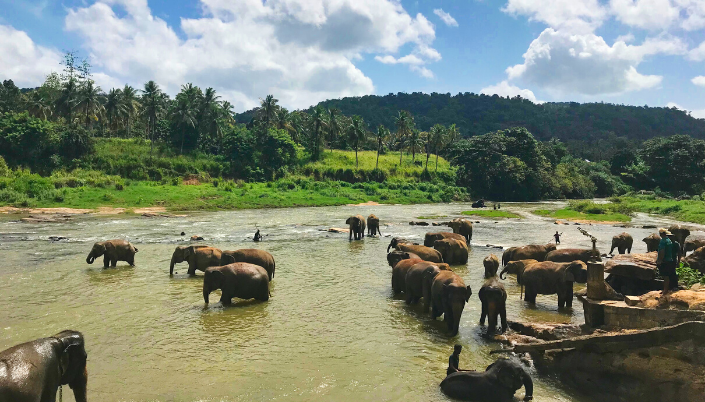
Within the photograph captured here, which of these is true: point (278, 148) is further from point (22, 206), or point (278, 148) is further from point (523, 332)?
point (523, 332)

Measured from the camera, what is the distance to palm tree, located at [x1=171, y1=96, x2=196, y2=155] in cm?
8200

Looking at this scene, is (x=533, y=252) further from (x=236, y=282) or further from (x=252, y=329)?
(x=252, y=329)

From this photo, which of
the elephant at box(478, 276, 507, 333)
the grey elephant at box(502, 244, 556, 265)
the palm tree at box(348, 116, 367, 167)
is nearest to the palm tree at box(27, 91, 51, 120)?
the palm tree at box(348, 116, 367, 167)

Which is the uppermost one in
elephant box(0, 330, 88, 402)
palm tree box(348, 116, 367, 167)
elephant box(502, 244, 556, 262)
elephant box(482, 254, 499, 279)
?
palm tree box(348, 116, 367, 167)

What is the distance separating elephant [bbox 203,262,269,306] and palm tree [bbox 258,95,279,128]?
84.3 meters

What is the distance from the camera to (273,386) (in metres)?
8.26

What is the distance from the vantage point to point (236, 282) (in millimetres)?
13070

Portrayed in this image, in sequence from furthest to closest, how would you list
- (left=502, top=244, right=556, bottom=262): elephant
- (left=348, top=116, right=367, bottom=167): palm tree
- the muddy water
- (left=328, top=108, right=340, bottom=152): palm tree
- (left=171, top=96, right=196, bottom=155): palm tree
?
(left=328, top=108, right=340, bottom=152): palm tree < (left=348, top=116, right=367, bottom=167): palm tree < (left=171, top=96, right=196, bottom=155): palm tree < (left=502, top=244, right=556, bottom=262): elephant < the muddy water

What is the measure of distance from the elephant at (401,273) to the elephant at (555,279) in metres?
3.24

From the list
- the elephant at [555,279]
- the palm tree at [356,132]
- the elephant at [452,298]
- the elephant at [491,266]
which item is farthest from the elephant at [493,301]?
the palm tree at [356,132]

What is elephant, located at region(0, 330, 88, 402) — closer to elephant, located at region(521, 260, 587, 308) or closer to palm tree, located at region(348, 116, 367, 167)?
elephant, located at region(521, 260, 587, 308)

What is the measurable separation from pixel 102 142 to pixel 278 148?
28692mm

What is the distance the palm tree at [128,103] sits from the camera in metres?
83.9

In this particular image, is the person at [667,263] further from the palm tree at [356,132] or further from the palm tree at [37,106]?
the palm tree at [37,106]
